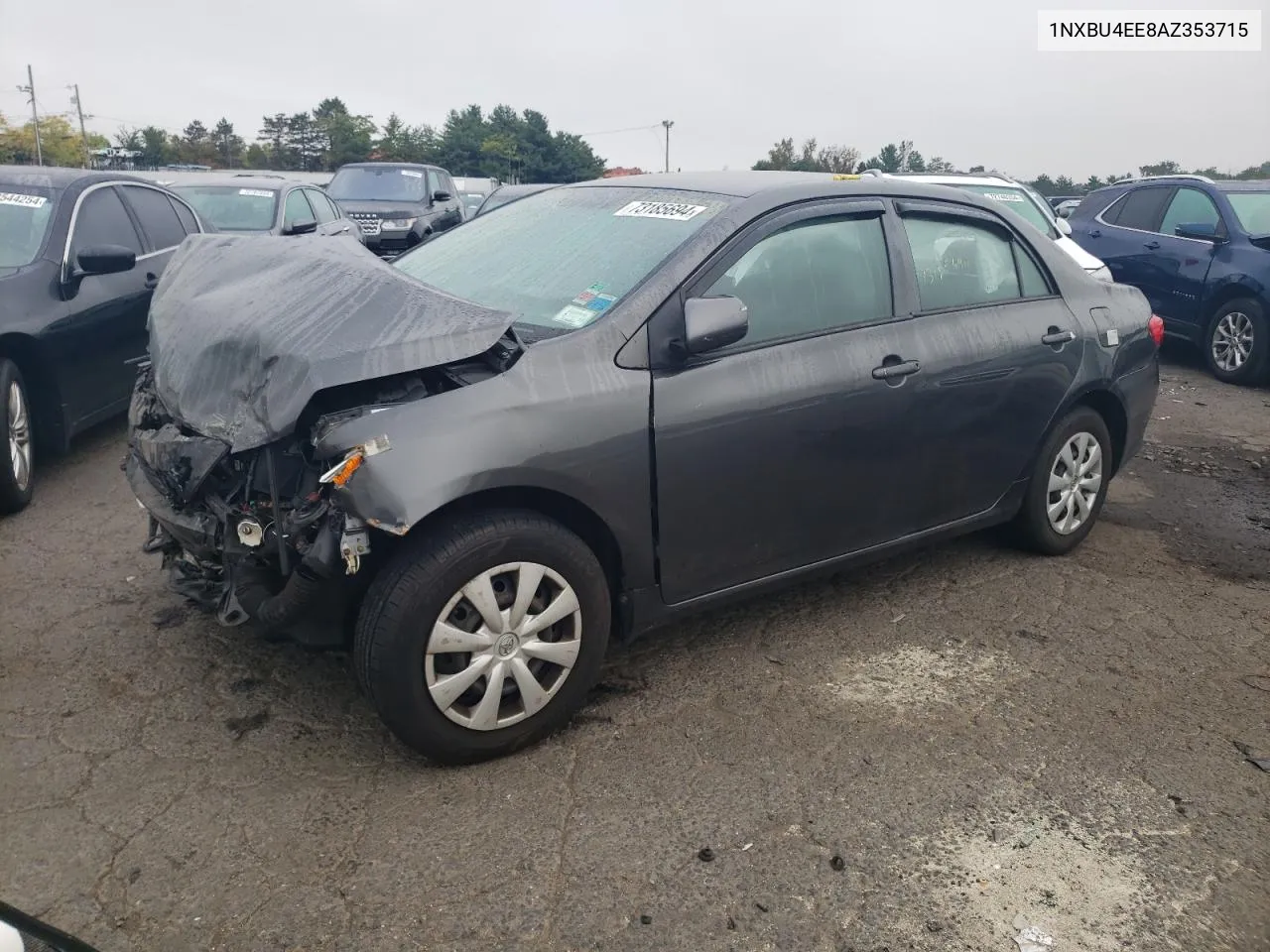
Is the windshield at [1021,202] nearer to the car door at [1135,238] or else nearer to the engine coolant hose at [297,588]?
the car door at [1135,238]

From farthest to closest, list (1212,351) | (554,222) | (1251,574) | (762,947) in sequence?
(1212,351) → (1251,574) → (554,222) → (762,947)

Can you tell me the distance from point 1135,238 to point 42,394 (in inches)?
385

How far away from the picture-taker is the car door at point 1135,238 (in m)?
10.2

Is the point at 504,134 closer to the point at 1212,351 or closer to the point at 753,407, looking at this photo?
the point at 1212,351

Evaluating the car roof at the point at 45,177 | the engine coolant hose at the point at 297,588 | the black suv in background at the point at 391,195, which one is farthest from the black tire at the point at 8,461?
the black suv in background at the point at 391,195

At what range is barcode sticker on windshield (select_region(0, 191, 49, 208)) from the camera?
584 centimetres

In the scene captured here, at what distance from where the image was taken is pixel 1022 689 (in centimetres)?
365

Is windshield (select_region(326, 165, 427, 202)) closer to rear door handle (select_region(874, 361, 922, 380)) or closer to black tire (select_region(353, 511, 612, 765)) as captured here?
rear door handle (select_region(874, 361, 922, 380))

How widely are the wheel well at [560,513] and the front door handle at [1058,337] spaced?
89.2 inches

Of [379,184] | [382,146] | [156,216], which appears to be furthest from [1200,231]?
[382,146]

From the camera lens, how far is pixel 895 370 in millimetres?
3818

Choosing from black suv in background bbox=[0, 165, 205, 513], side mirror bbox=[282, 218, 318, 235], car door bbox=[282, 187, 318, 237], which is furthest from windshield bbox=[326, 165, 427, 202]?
black suv in background bbox=[0, 165, 205, 513]

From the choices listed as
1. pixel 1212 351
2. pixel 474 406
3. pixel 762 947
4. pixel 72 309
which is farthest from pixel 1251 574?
pixel 72 309

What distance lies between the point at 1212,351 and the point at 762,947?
898 cm
